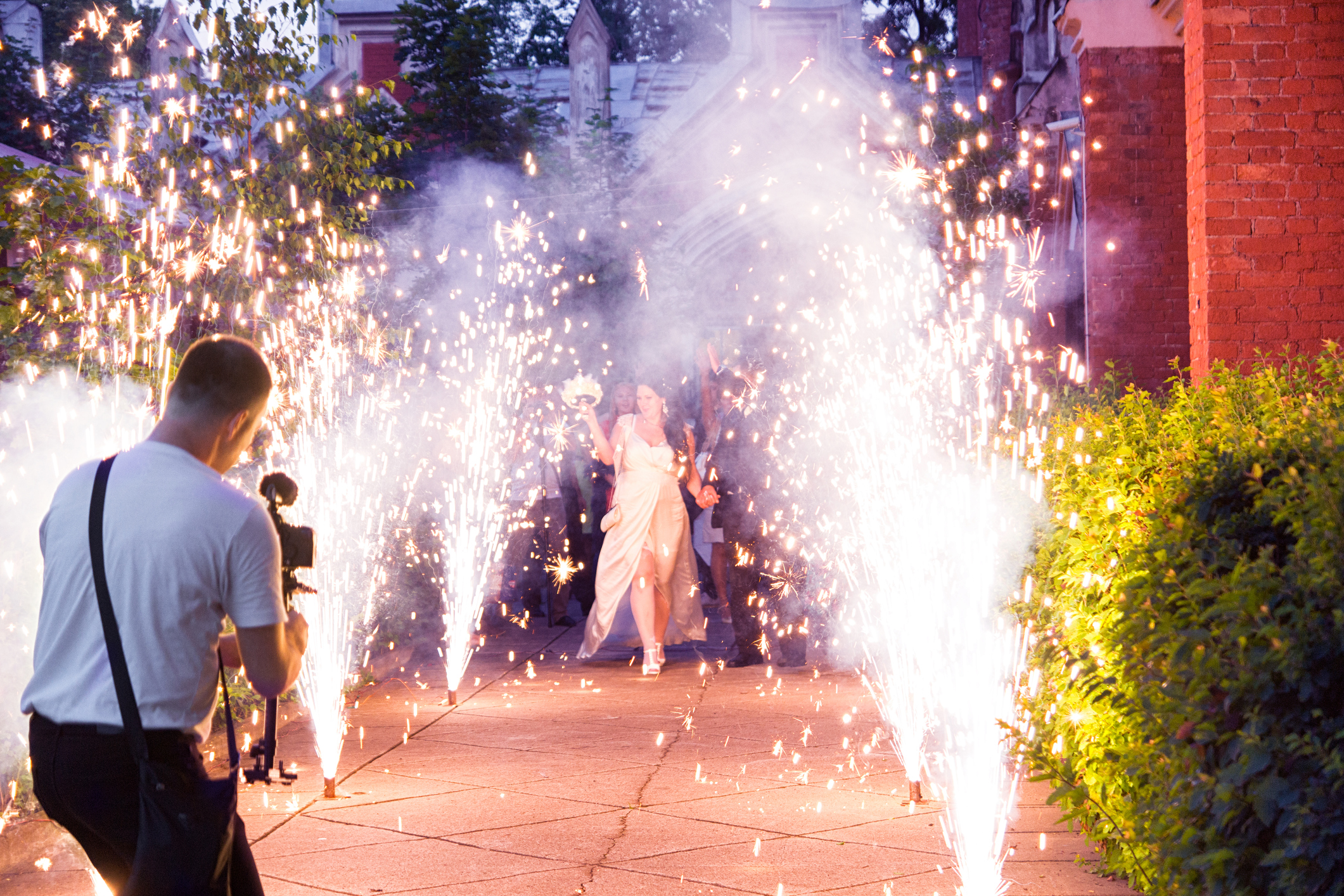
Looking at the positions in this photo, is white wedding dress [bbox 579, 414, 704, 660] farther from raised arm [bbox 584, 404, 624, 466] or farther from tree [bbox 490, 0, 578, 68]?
tree [bbox 490, 0, 578, 68]

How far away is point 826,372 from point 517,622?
383 cm

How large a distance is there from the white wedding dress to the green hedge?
575 cm

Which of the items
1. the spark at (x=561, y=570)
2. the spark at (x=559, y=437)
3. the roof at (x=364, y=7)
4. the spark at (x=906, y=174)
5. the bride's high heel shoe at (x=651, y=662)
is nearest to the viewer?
the bride's high heel shoe at (x=651, y=662)

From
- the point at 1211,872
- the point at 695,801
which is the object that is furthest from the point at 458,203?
the point at 1211,872

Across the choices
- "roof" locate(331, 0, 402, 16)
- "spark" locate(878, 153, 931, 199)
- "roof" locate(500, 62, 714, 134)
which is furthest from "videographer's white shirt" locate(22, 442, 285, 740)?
"roof" locate(331, 0, 402, 16)

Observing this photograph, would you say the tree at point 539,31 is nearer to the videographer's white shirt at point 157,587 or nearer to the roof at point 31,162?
the roof at point 31,162

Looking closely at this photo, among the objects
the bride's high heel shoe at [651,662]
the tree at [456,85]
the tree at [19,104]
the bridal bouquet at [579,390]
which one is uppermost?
the tree at [19,104]

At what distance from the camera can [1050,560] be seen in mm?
5629

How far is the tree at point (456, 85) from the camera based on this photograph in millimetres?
16266

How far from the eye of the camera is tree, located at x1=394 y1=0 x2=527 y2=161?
1627cm

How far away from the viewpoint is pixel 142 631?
8.64ft

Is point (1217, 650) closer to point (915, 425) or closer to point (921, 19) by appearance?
point (915, 425)

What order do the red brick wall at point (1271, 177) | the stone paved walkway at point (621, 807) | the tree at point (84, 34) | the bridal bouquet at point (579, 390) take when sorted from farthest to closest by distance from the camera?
the tree at point (84, 34)
the bridal bouquet at point (579, 390)
the red brick wall at point (1271, 177)
the stone paved walkway at point (621, 807)

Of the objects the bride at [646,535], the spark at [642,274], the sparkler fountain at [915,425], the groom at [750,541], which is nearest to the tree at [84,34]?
the spark at [642,274]
